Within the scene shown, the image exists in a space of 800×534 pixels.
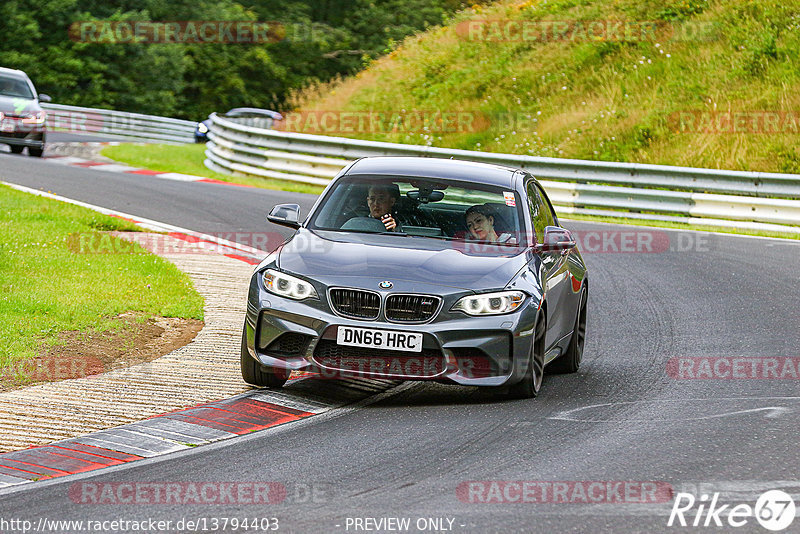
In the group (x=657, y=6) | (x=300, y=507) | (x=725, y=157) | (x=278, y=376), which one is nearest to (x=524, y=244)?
(x=278, y=376)

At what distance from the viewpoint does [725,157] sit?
82.2ft

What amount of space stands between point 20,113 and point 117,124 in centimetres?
1855

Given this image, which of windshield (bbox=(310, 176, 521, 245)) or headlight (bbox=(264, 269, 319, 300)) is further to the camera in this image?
windshield (bbox=(310, 176, 521, 245))

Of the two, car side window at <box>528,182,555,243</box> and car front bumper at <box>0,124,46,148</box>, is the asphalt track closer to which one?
car side window at <box>528,182,555,243</box>

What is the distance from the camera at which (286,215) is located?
29.0 ft

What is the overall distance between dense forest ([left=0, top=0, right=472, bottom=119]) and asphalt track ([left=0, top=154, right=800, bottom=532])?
119ft

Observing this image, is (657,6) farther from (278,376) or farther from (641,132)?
(278,376)

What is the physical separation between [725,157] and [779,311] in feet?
44.2

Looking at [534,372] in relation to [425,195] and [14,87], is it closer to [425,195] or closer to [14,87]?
[425,195]

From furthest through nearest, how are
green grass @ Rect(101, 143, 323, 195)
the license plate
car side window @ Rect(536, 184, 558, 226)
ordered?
green grass @ Rect(101, 143, 323, 195)
car side window @ Rect(536, 184, 558, 226)
the license plate

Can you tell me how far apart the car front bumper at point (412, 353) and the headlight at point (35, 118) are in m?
21.1

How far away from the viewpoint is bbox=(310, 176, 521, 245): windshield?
29.1 ft

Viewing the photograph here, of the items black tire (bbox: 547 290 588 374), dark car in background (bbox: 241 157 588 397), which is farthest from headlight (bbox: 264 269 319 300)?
black tire (bbox: 547 290 588 374)

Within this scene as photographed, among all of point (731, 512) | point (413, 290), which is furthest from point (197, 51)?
point (731, 512)
